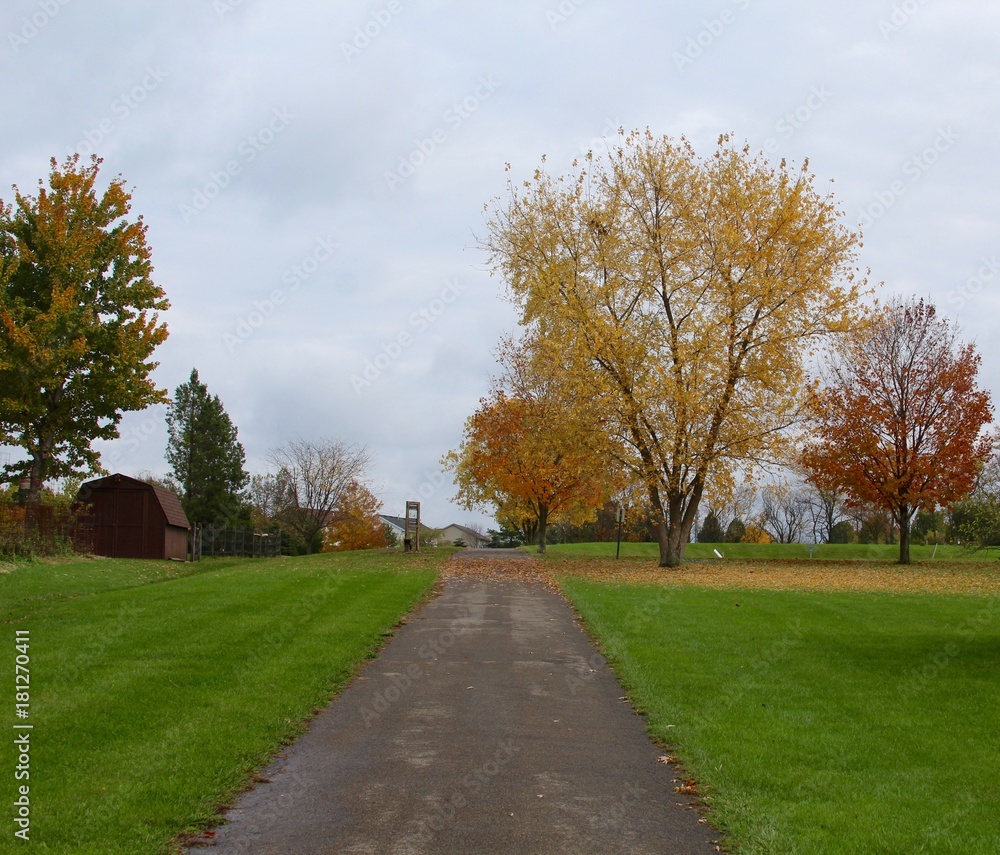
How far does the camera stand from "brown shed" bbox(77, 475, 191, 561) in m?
40.7

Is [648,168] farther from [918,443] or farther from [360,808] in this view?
[360,808]

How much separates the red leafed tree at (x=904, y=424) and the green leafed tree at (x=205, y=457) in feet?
149

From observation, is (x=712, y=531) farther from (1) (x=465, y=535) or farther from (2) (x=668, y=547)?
(1) (x=465, y=535)

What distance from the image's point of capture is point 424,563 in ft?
95.6

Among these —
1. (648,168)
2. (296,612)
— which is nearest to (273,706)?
(296,612)

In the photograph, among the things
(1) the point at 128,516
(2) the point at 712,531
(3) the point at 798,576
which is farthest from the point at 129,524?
(2) the point at 712,531

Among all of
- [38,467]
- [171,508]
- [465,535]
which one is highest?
[38,467]

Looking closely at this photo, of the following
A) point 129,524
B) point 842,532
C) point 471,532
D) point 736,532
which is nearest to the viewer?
point 129,524

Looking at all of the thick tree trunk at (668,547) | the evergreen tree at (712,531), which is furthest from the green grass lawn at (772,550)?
the evergreen tree at (712,531)

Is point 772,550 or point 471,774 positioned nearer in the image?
point 471,774

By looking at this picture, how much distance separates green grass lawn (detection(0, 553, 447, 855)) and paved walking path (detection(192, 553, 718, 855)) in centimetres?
41

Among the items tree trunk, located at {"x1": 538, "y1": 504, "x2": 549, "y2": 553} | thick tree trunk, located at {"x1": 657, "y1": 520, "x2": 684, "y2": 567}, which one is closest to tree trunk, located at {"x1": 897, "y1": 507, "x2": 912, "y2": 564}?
thick tree trunk, located at {"x1": 657, "y1": 520, "x2": 684, "y2": 567}

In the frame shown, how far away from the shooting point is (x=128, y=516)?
134 feet

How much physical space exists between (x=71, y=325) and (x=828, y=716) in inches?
1076
